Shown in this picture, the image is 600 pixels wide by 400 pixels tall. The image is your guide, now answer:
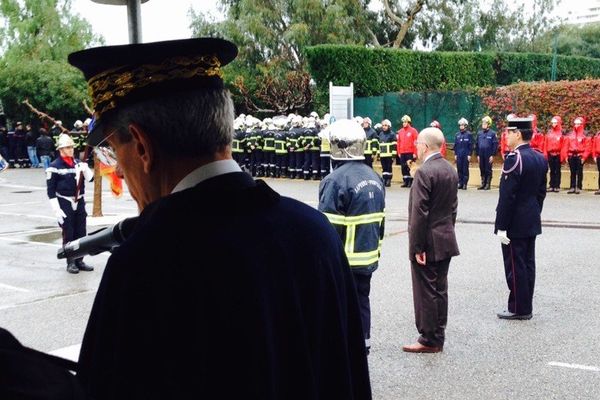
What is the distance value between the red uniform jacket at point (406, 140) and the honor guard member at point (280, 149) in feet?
15.0

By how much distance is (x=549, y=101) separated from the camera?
2283cm

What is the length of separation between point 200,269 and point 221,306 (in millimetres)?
88

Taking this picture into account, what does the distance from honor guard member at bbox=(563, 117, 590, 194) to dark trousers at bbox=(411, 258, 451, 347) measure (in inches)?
585

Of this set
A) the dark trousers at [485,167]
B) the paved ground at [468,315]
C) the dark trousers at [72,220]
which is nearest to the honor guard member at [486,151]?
the dark trousers at [485,167]

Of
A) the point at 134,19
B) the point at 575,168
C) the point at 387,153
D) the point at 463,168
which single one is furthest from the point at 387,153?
the point at 134,19

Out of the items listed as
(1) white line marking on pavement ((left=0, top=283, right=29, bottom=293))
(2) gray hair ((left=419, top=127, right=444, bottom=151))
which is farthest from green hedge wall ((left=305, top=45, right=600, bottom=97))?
(2) gray hair ((left=419, top=127, right=444, bottom=151))

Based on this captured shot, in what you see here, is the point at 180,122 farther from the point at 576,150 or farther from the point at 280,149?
the point at 280,149

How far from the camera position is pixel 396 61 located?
31.9 meters

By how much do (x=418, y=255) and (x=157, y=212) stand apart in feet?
16.3

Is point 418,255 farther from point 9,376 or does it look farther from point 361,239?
point 9,376

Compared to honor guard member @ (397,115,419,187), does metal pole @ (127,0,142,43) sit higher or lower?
higher

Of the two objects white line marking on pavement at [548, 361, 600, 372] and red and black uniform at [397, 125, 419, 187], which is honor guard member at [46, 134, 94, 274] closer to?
white line marking on pavement at [548, 361, 600, 372]

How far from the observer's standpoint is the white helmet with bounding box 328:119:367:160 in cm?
609

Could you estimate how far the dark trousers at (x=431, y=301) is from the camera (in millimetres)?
6504
